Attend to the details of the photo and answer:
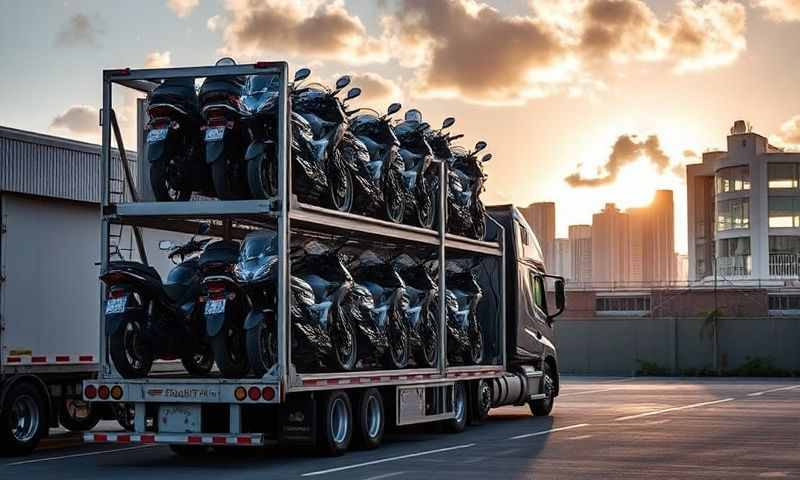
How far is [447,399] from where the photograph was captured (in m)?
21.2

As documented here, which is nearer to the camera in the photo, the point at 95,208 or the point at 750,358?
the point at 95,208

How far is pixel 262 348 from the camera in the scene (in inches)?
626

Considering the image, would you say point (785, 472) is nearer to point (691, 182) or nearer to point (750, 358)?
point (750, 358)

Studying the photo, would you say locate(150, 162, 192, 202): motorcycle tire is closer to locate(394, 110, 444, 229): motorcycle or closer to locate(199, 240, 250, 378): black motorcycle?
locate(199, 240, 250, 378): black motorcycle

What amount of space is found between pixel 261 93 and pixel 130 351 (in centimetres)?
334

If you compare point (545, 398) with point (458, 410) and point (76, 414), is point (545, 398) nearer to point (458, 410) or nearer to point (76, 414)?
point (458, 410)

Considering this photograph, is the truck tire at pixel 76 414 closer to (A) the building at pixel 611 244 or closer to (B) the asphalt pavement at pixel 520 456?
(B) the asphalt pavement at pixel 520 456

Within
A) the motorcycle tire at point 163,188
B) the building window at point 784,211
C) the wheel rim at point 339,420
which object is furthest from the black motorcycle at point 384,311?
the building window at point 784,211

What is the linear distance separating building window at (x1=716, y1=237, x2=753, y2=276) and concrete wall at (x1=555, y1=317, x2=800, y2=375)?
49805 mm

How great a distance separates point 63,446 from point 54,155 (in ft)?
13.1

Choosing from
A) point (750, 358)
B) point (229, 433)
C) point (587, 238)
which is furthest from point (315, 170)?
point (587, 238)

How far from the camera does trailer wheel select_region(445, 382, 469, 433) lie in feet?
71.5

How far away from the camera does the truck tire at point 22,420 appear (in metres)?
17.4

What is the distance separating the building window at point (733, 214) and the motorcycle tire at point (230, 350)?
93333mm
